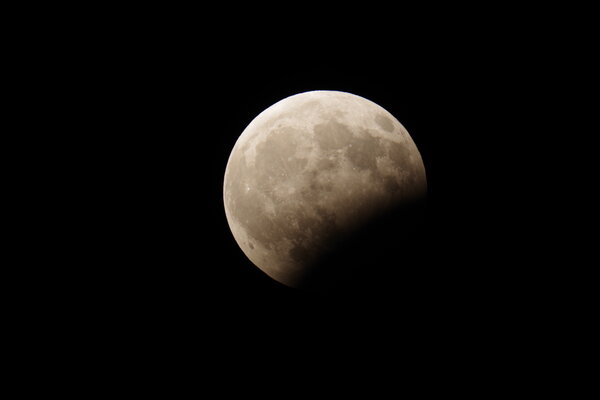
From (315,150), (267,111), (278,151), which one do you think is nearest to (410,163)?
(315,150)

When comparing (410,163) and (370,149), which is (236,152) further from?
(410,163)

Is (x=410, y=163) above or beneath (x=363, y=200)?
above

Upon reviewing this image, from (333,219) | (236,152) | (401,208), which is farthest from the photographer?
(236,152)

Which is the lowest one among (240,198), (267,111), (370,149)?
(240,198)

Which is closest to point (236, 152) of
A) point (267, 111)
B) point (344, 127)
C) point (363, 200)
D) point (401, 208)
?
point (267, 111)

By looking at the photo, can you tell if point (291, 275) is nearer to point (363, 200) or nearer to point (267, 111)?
point (363, 200)

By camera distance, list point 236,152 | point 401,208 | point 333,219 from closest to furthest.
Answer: point 333,219 → point 401,208 → point 236,152

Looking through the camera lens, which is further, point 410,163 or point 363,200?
point 410,163
